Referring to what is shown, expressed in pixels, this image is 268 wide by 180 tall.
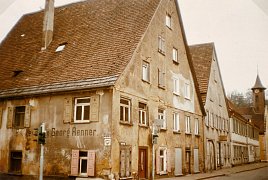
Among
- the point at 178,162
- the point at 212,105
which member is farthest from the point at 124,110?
the point at 212,105

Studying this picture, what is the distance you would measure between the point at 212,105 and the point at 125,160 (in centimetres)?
1867

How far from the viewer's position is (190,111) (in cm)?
2816

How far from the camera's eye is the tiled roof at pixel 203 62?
3316 cm

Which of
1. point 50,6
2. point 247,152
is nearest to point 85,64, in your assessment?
point 50,6

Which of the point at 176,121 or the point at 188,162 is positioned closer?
the point at 176,121

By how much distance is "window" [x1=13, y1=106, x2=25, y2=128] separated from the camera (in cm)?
2066

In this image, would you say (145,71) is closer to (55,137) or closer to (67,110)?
(67,110)

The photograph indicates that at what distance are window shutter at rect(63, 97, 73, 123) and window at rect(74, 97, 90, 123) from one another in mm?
271

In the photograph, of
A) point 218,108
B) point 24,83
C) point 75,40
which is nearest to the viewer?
point 24,83

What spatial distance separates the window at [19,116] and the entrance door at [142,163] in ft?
23.7

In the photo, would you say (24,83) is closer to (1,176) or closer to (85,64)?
(85,64)

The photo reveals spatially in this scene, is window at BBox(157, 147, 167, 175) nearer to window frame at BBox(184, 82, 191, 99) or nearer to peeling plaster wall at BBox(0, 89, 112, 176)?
peeling plaster wall at BBox(0, 89, 112, 176)

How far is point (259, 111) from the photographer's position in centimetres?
6969

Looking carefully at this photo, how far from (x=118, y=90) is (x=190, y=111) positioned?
11526 mm
